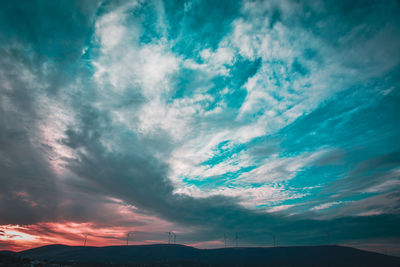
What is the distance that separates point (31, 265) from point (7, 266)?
9521 mm

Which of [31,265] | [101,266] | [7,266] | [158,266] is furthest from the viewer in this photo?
[158,266]

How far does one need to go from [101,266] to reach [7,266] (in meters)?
95.6

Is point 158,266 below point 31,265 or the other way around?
below

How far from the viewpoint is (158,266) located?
192 metres

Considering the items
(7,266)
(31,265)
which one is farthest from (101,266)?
(7,266)

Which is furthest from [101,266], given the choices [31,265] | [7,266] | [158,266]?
[7,266]

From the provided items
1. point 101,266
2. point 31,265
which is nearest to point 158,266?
point 101,266

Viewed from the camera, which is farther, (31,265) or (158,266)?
(158,266)

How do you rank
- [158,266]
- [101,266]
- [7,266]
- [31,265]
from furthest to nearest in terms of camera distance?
[158,266]
[101,266]
[31,265]
[7,266]

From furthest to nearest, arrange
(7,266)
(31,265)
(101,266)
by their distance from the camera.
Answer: (101,266) → (31,265) → (7,266)

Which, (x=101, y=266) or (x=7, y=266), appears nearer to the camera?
(x=7, y=266)

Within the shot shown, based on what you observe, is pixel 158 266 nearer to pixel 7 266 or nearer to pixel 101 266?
pixel 101 266

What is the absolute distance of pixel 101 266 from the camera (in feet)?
493

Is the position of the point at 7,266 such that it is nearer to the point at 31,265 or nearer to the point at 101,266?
the point at 31,265
